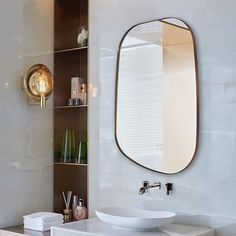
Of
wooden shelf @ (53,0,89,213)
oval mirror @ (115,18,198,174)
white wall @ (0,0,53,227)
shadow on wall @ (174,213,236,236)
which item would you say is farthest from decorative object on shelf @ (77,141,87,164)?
shadow on wall @ (174,213,236,236)

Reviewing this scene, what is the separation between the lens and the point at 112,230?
2480mm

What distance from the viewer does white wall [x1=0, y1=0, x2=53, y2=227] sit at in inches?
120

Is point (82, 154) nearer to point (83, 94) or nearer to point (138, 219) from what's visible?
point (83, 94)

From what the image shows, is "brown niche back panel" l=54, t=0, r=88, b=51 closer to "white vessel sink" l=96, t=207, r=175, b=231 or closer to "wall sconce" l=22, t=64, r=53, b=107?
"wall sconce" l=22, t=64, r=53, b=107

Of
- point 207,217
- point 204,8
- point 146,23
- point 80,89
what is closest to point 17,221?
point 80,89

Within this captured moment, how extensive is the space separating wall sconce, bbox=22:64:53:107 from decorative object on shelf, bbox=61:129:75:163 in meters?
0.31

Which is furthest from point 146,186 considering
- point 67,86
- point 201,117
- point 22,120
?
point 67,86

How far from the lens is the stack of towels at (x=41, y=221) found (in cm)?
287

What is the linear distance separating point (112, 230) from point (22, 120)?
3.66ft

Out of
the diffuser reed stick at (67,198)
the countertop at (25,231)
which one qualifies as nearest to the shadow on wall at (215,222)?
the countertop at (25,231)

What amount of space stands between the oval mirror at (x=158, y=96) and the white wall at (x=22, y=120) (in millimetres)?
649

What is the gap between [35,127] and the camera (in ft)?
10.7

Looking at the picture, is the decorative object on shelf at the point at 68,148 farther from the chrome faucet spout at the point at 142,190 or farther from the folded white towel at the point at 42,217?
the chrome faucet spout at the point at 142,190

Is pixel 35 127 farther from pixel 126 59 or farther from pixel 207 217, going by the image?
pixel 207 217
